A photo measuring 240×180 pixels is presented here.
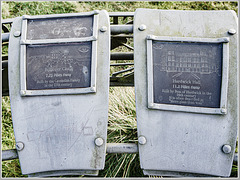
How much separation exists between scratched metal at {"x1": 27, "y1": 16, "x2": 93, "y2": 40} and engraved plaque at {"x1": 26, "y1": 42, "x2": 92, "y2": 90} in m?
0.10

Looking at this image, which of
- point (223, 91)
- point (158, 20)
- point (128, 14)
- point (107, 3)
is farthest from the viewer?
point (107, 3)

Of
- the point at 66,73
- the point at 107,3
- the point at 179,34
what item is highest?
the point at 107,3

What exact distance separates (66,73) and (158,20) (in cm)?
90

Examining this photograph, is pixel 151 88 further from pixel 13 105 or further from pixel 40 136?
pixel 13 105

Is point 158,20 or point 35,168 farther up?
point 158,20

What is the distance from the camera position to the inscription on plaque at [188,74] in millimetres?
1932

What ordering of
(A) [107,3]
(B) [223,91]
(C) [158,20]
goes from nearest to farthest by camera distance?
(B) [223,91], (C) [158,20], (A) [107,3]

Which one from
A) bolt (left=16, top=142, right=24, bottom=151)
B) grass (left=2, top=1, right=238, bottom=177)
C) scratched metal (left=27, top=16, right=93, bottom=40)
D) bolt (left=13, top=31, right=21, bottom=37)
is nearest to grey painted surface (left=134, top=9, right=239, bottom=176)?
scratched metal (left=27, top=16, right=93, bottom=40)

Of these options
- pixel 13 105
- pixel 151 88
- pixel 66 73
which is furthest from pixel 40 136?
pixel 151 88

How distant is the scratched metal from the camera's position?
2.07m

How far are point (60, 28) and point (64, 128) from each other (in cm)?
86

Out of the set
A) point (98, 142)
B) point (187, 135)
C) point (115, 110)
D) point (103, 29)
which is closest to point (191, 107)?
point (187, 135)

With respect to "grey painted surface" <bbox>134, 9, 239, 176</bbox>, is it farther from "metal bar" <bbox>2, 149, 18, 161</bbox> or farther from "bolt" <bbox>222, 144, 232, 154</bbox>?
"metal bar" <bbox>2, 149, 18, 161</bbox>

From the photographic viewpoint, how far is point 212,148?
1.93 m
